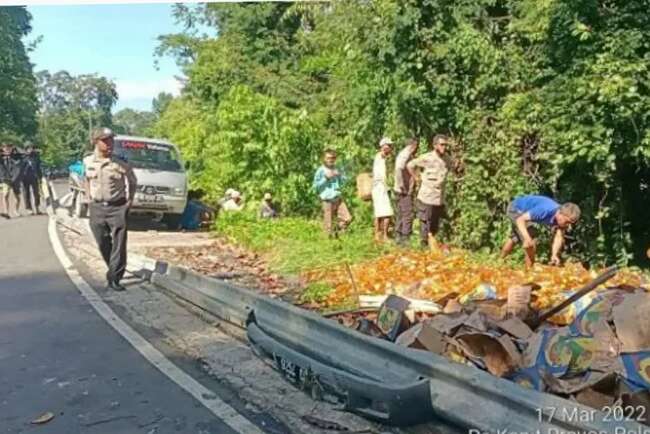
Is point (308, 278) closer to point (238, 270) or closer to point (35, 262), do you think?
point (238, 270)

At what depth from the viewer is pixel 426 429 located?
4109mm

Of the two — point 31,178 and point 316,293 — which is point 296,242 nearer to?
point 316,293

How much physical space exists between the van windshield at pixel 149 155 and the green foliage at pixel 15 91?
55.5 feet

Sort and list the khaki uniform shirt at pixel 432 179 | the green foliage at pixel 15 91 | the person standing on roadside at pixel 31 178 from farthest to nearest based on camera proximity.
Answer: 1. the green foliage at pixel 15 91
2. the person standing on roadside at pixel 31 178
3. the khaki uniform shirt at pixel 432 179

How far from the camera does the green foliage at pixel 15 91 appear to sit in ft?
111

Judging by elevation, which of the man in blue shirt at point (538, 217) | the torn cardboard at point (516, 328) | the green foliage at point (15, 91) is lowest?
the torn cardboard at point (516, 328)

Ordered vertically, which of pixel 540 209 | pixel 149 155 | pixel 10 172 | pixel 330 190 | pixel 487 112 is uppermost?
pixel 487 112

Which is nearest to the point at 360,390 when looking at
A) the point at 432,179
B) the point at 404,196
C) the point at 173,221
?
the point at 432,179

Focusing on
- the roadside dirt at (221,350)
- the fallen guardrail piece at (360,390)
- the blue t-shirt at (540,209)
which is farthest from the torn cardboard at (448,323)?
the blue t-shirt at (540,209)

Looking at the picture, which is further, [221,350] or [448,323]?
[221,350]

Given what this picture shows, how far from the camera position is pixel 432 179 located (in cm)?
1083

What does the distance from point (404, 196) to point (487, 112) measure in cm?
243

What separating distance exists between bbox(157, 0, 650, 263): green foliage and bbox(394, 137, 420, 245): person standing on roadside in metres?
1.65

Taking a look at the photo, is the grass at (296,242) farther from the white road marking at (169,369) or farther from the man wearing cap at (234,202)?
the white road marking at (169,369)
